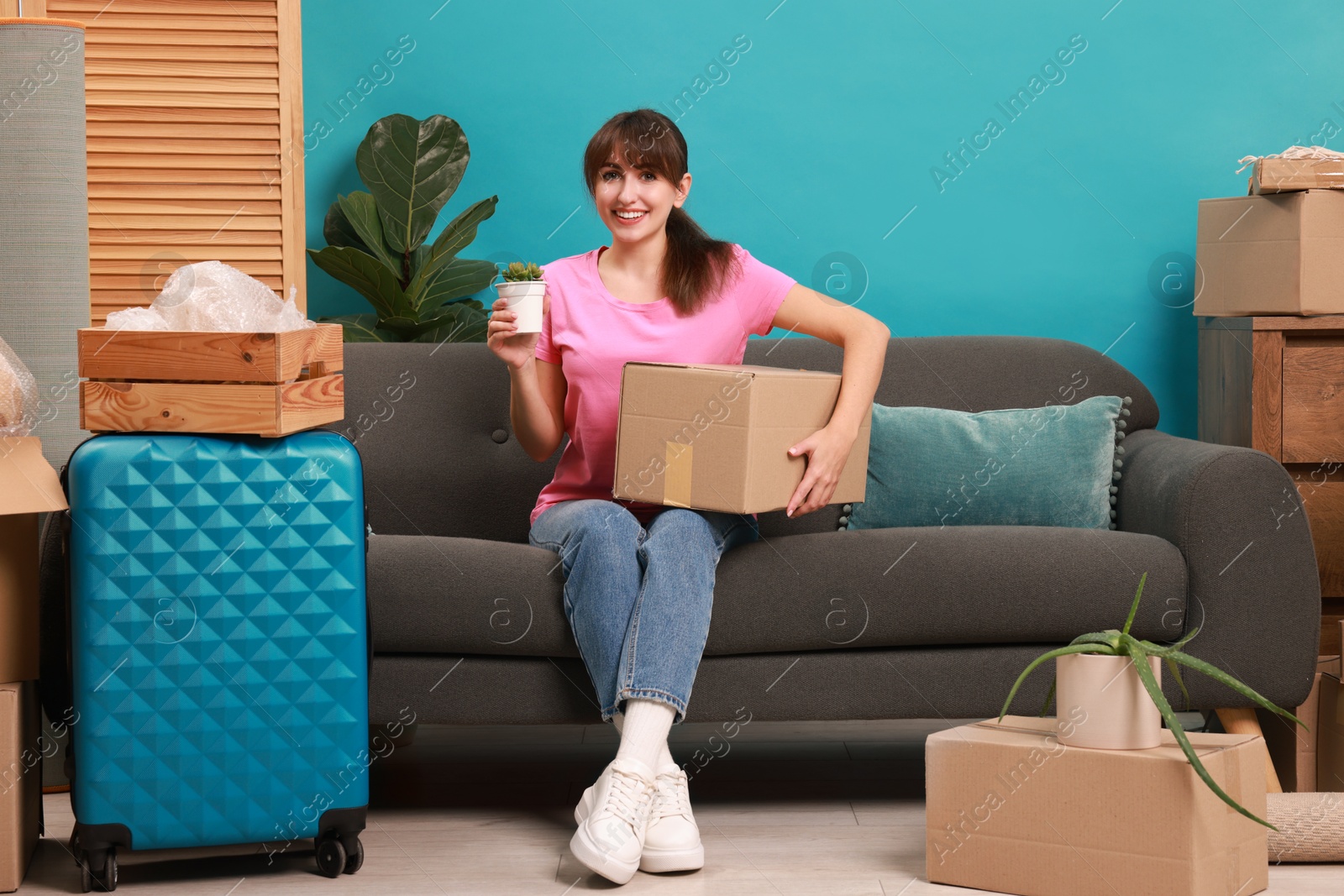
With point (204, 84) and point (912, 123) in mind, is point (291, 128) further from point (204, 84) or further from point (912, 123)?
point (912, 123)

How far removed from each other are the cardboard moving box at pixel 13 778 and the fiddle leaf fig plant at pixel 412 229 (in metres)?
1.30

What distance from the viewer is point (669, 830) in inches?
63.4

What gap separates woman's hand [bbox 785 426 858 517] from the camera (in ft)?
5.91

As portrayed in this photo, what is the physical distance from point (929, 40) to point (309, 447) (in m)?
1.87

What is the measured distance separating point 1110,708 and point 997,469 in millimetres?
739

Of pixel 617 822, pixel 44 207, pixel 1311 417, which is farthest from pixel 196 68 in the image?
pixel 1311 417

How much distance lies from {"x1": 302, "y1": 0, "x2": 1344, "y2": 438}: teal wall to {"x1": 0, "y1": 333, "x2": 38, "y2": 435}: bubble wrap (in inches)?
54.3

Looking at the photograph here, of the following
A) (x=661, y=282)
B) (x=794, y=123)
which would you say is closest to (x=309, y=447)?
(x=661, y=282)

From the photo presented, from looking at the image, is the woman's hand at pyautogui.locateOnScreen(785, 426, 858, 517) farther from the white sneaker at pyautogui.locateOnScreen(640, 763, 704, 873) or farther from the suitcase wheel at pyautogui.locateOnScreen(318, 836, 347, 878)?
the suitcase wheel at pyautogui.locateOnScreen(318, 836, 347, 878)

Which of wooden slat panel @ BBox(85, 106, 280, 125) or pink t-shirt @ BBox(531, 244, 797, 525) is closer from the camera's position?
pink t-shirt @ BBox(531, 244, 797, 525)

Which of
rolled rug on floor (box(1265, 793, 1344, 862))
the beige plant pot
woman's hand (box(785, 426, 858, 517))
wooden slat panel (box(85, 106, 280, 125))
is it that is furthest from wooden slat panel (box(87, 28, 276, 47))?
A: rolled rug on floor (box(1265, 793, 1344, 862))

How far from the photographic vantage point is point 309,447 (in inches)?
63.4

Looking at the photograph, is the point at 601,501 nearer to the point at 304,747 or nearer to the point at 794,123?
the point at 304,747

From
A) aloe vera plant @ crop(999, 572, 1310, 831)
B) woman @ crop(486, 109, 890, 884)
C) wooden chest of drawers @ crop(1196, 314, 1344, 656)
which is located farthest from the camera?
wooden chest of drawers @ crop(1196, 314, 1344, 656)
